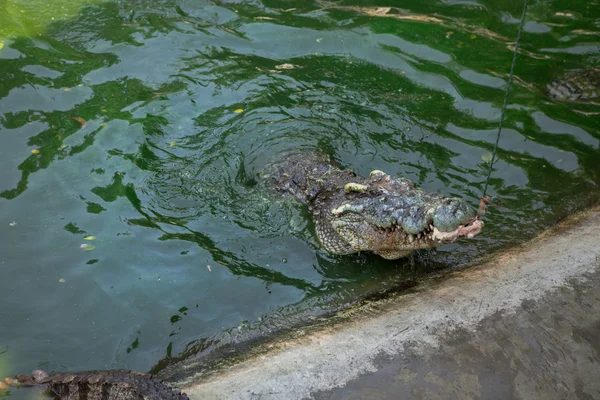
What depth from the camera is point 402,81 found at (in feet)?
26.2

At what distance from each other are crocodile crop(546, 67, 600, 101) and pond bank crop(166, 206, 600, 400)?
3419mm

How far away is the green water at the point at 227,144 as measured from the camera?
5148 millimetres

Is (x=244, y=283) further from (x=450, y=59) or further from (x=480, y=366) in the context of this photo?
(x=450, y=59)

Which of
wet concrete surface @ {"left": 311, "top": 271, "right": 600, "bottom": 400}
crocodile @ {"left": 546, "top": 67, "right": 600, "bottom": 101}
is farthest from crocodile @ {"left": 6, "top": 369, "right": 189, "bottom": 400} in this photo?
crocodile @ {"left": 546, "top": 67, "right": 600, "bottom": 101}

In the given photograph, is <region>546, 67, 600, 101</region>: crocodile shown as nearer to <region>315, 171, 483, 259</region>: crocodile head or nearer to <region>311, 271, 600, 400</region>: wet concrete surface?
<region>315, 171, 483, 259</region>: crocodile head

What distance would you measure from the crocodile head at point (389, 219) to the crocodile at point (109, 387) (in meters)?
2.39

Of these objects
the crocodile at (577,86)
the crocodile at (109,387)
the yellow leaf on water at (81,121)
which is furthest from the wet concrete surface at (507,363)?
the yellow leaf on water at (81,121)

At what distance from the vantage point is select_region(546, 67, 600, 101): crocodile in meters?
7.63

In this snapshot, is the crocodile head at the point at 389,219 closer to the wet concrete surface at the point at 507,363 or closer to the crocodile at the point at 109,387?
the wet concrete surface at the point at 507,363

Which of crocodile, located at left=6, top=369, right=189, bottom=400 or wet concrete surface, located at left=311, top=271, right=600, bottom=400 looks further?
wet concrete surface, located at left=311, top=271, right=600, bottom=400

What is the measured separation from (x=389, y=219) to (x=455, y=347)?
1382 millimetres

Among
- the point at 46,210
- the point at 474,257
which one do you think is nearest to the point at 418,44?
the point at 474,257

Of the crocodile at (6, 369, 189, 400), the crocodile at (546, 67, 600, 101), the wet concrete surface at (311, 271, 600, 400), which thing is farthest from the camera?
the crocodile at (546, 67, 600, 101)

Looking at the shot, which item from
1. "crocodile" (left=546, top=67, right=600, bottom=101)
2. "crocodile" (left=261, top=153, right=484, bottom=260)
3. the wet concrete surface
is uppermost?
"crocodile" (left=546, top=67, right=600, bottom=101)
